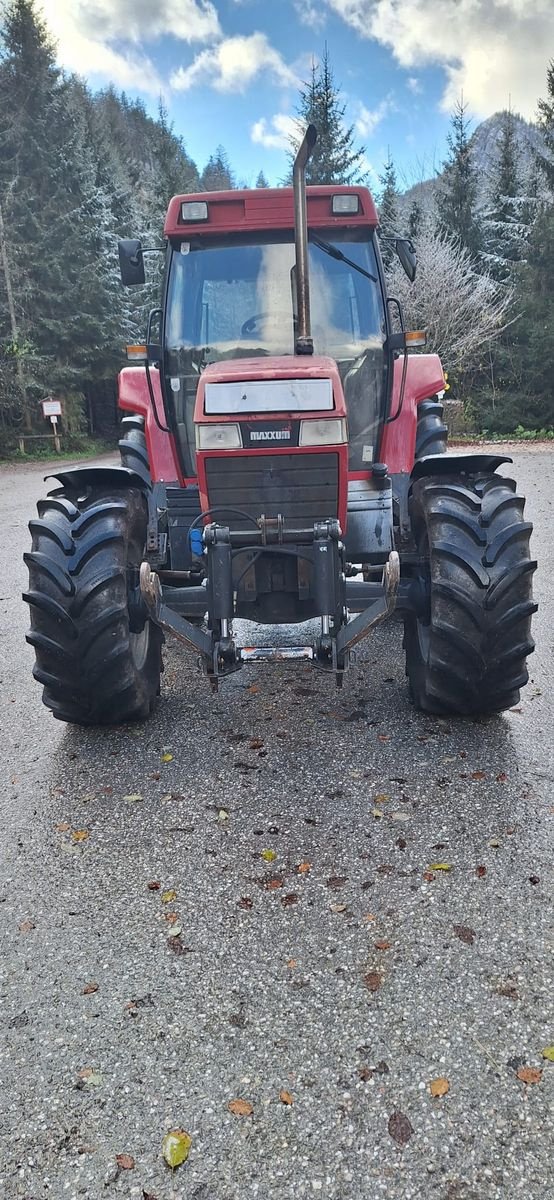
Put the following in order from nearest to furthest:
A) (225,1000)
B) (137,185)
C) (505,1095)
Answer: (505,1095)
(225,1000)
(137,185)

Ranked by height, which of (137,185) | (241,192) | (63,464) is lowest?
(63,464)

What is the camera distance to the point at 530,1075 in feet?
6.55

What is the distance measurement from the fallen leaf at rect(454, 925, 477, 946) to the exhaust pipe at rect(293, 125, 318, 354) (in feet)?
8.79

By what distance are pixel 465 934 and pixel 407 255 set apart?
384 cm

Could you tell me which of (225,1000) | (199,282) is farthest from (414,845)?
(199,282)

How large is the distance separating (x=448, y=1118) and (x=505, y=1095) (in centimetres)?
16

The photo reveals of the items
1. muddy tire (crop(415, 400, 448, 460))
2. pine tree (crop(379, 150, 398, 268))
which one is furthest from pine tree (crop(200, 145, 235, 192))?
muddy tire (crop(415, 400, 448, 460))

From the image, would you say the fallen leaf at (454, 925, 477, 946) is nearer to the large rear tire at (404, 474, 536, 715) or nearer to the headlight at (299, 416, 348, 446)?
the large rear tire at (404, 474, 536, 715)

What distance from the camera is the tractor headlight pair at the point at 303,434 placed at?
352 cm

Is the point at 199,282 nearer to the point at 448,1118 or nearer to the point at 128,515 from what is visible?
the point at 128,515

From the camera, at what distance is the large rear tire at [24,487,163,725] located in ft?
11.9

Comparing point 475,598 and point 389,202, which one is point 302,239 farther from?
point 389,202

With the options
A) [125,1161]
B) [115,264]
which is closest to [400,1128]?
[125,1161]

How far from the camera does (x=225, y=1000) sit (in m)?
2.29
